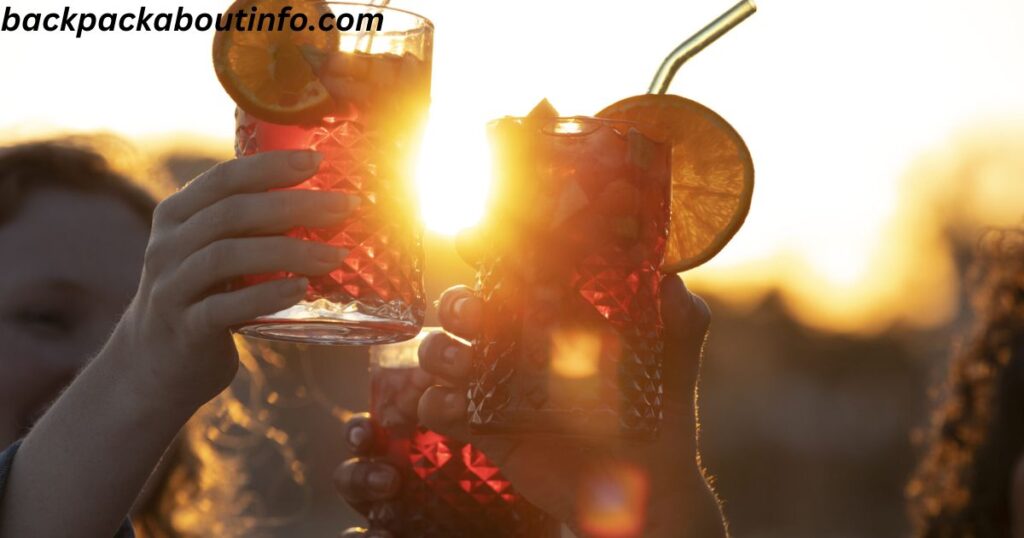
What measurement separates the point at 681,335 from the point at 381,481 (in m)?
0.77

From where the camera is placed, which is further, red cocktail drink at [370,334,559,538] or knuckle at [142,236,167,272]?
red cocktail drink at [370,334,559,538]

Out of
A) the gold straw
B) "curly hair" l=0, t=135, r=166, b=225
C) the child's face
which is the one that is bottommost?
the child's face

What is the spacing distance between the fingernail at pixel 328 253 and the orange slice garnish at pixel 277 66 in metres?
0.26

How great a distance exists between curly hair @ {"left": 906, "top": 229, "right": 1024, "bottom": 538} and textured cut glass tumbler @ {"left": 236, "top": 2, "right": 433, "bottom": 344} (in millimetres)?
2356

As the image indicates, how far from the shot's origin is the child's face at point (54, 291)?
3570 millimetres

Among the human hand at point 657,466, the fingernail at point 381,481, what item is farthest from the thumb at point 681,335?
the fingernail at point 381,481

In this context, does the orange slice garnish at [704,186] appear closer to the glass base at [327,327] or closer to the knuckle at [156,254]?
the glass base at [327,327]

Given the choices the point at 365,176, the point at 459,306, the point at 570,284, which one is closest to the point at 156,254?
the point at 365,176

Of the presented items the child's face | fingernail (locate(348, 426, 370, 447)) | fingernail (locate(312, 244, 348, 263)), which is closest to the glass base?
fingernail (locate(312, 244, 348, 263))

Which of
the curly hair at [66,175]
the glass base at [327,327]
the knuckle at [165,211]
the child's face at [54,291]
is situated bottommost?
the child's face at [54,291]

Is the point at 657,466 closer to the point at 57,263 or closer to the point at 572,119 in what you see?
the point at 572,119

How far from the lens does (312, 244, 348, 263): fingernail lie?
2.28m

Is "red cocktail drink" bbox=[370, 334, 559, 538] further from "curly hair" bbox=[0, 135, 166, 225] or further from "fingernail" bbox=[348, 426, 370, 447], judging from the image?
"curly hair" bbox=[0, 135, 166, 225]

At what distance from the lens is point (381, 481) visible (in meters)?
3.12
